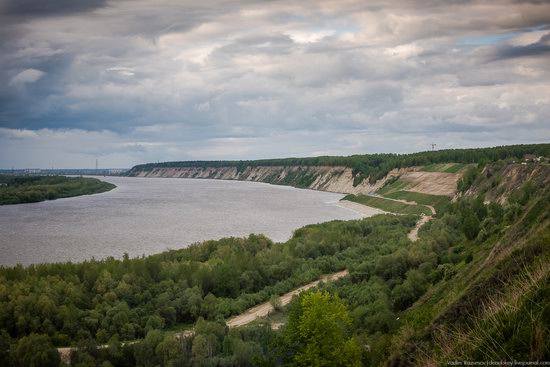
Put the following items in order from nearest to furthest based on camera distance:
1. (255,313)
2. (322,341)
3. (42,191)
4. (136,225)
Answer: (322,341) < (255,313) < (136,225) < (42,191)

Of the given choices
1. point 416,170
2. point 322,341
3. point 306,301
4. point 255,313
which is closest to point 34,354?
point 306,301

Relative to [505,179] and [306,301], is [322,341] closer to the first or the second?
[306,301]

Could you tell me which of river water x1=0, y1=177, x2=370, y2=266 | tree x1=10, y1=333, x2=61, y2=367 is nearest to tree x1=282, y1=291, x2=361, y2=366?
tree x1=10, y1=333, x2=61, y2=367

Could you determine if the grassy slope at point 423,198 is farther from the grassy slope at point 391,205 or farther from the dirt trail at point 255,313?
the dirt trail at point 255,313

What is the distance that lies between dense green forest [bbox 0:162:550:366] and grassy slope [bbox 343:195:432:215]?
29.9 metres

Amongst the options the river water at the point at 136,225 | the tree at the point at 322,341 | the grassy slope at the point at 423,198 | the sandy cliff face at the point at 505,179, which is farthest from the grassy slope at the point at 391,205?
the tree at the point at 322,341

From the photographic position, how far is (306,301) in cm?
2177

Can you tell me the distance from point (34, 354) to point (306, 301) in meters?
14.3

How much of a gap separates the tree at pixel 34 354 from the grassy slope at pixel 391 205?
65568 millimetres

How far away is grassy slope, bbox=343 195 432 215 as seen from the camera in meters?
88.1

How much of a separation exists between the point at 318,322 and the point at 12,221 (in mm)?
79589

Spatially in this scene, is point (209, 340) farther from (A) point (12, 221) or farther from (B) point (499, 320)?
(A) point (12, 221)

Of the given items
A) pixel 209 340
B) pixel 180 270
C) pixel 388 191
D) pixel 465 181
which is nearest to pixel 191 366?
pixel 209 340

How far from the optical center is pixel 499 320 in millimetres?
8719
